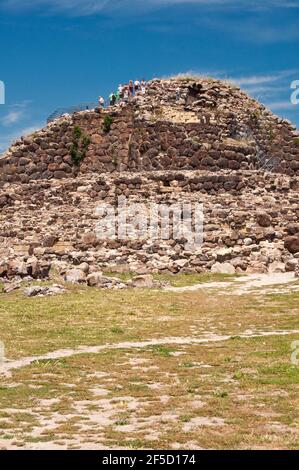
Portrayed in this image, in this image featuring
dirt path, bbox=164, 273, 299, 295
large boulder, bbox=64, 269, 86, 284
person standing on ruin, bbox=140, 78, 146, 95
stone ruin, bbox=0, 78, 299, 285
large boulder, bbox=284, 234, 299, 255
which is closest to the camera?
dirt path, bbox=164, 273, 299, 295

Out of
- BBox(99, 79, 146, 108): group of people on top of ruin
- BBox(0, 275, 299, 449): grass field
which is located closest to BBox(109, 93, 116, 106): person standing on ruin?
BBox(99, 79, 146, 108): group of people on top of ruin

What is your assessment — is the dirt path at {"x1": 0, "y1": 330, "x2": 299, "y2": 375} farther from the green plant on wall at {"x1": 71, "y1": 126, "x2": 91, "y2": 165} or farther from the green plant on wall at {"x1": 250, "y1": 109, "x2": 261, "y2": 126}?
the green plant on wall at {"x1": 250, "y1": 109, "x2": 261, "y2": 126}

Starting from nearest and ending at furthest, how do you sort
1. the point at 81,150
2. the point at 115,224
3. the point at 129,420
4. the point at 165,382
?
the point at 129,420 → the point at 165,382 → the point at 115,224 → the point at 81,150

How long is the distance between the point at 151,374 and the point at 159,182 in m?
32.9

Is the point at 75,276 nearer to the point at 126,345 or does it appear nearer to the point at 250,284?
the point at 250,284

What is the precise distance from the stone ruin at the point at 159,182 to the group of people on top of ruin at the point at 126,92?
33.6 inches

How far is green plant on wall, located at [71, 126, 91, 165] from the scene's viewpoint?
54.2 metres

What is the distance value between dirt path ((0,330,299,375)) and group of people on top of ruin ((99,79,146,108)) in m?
37.5

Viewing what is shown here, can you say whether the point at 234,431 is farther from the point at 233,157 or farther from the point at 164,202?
the point at 233,157

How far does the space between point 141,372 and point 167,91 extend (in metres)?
42.6

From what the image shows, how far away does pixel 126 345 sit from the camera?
19.8m

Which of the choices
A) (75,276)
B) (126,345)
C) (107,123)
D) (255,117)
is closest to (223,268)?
(75,276)

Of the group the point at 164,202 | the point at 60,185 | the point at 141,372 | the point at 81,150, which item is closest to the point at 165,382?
the point at 141,372

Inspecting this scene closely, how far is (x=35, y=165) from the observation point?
5438cm
